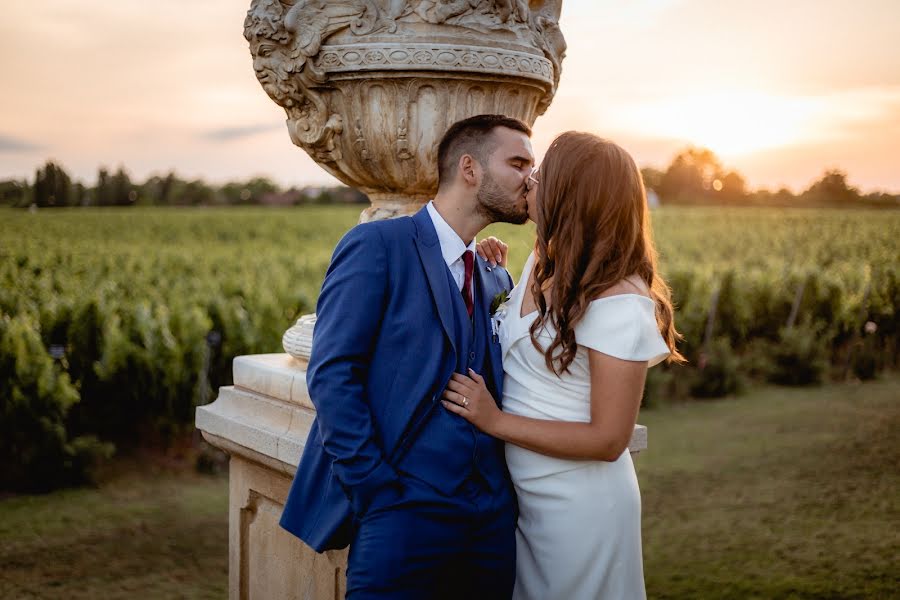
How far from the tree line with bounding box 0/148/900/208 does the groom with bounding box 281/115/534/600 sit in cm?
1058

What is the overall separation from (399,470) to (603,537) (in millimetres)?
570

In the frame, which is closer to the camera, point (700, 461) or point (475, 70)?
point (475, 70)

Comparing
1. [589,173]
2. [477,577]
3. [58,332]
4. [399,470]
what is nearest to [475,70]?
[589,173]

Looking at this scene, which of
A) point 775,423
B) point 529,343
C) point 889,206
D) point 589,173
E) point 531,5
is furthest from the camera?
point 889,206

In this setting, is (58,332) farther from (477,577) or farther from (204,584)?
(477,577)

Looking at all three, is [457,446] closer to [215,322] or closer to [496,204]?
[496,204]

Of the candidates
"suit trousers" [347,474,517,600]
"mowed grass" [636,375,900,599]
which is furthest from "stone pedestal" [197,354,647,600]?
"mowed grass" [636,375,900,599]

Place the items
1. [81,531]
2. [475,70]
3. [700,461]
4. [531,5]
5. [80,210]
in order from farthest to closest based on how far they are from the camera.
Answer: [80,210] < [700,461] < [81,531] < [531,5] < [475,70]

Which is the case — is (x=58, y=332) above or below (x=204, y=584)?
above

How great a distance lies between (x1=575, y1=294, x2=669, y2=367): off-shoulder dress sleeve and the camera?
208 centimetres

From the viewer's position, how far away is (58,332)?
7172 millimetres

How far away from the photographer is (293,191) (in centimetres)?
4950

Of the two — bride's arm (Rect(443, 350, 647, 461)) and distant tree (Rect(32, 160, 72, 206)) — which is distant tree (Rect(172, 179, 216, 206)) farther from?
bride's arm (Rect(443, 350, 647, 461))

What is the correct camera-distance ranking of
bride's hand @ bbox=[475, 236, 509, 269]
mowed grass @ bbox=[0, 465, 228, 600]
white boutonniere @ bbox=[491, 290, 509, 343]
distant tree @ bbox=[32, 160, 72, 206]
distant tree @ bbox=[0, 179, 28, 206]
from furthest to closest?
distant tree @ bbox=[32, 160, 72, 206]
distant tree @ bbox=[0, 179, 28, 206]
mowed grass @ bbox=[0, 465, 228, 600]
bride's hand @ bbox=[475, 236, 509, 269]
white boutonniere @ bbox=[491, 290, 509, 343]
